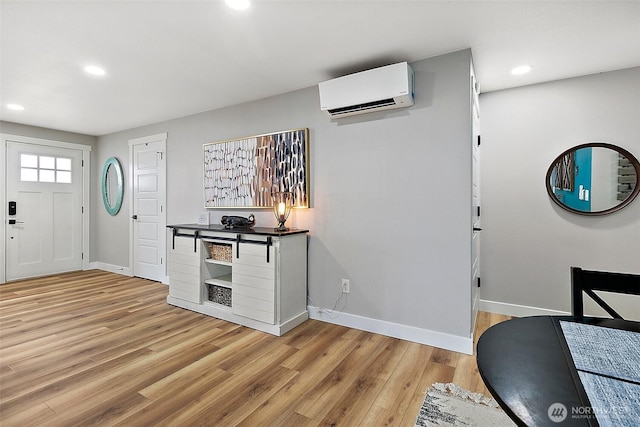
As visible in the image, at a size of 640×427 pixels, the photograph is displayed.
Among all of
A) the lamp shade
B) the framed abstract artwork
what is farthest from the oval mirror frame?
the lamp shade

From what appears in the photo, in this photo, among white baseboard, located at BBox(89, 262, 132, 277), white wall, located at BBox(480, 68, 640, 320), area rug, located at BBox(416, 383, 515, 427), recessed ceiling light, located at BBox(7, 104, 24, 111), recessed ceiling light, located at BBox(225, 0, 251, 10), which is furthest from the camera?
white baseboard, located at BBox(89, 262, 132, 277)

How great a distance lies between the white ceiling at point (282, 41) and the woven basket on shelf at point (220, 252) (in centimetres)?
175

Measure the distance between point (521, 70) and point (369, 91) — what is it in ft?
4.76

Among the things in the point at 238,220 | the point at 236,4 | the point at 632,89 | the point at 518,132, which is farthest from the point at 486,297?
the point at 236,4

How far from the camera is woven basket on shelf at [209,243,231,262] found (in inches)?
129

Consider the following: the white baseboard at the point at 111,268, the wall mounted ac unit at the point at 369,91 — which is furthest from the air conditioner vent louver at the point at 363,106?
the white baseboard at the point at 111,268

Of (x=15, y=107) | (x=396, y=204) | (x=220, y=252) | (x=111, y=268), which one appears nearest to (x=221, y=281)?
(x=220, y=252)

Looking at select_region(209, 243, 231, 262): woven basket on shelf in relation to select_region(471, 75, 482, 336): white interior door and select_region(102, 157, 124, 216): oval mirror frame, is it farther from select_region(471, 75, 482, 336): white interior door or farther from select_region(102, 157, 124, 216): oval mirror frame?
select_region(102, 157, 124, 216): oval mirror frame

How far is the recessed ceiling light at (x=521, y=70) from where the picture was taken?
2.68m

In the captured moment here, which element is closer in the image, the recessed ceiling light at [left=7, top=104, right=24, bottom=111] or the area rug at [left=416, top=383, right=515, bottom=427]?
the area rug at [left=416, top=383, right=515, bottom=427]

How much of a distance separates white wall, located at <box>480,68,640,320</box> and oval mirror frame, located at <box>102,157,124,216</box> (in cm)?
561

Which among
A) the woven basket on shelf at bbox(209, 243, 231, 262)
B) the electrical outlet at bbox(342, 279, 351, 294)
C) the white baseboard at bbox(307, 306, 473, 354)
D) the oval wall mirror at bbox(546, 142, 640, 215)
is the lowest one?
the white baseboard at bbox(307, 306, 473, 354)

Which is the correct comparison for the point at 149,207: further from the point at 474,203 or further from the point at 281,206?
the point at 474,203

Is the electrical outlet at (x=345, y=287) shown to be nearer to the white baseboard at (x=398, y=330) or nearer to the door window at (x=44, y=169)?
the white baseboard at (x=398, y=330)
